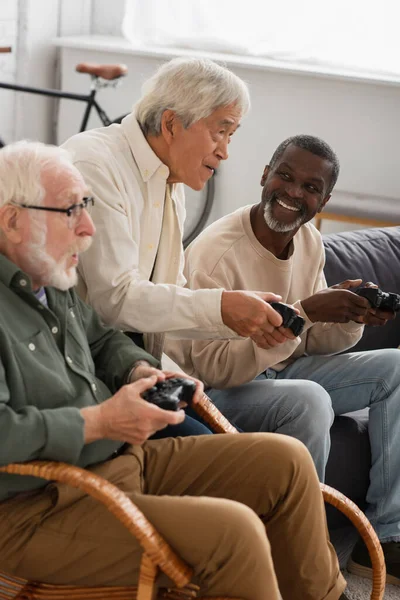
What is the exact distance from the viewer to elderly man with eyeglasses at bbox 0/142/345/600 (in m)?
1.54

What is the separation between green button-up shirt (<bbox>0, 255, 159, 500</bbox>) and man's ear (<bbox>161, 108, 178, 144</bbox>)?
474 millimetres

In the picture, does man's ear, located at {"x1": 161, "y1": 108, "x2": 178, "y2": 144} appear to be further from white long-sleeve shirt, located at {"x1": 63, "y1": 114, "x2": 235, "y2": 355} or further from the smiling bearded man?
the smiling bearded man

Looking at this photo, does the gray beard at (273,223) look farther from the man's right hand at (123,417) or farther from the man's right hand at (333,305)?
the man's right hand at (123,417)

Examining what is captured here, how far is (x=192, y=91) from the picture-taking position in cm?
206

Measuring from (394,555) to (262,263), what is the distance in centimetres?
82

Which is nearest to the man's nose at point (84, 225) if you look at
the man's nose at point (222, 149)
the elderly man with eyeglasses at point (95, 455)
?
the elderly man with eyeglasses at point (95, 455)

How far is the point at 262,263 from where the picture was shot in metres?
2.38

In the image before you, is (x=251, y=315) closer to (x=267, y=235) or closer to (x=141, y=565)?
(x=267, y=235)

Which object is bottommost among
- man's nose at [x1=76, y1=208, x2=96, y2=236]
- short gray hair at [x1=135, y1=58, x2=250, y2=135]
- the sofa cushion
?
the sofa cushion

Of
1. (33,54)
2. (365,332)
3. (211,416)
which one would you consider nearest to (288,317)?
(211,416)

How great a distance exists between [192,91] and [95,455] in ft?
2.83

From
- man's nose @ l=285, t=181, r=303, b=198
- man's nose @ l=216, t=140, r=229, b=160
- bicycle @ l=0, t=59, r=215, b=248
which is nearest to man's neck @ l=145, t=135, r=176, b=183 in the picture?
man's nose @ l=216, t=140, r=229, b=160

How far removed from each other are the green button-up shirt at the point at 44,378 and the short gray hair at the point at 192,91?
509 millimetres

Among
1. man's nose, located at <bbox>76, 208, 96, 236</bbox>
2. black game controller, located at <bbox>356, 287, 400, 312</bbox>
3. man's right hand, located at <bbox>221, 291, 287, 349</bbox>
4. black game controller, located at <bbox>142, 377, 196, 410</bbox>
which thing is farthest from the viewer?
black game controller, located at <bbox>356, 287, 400, 312</bbox>
